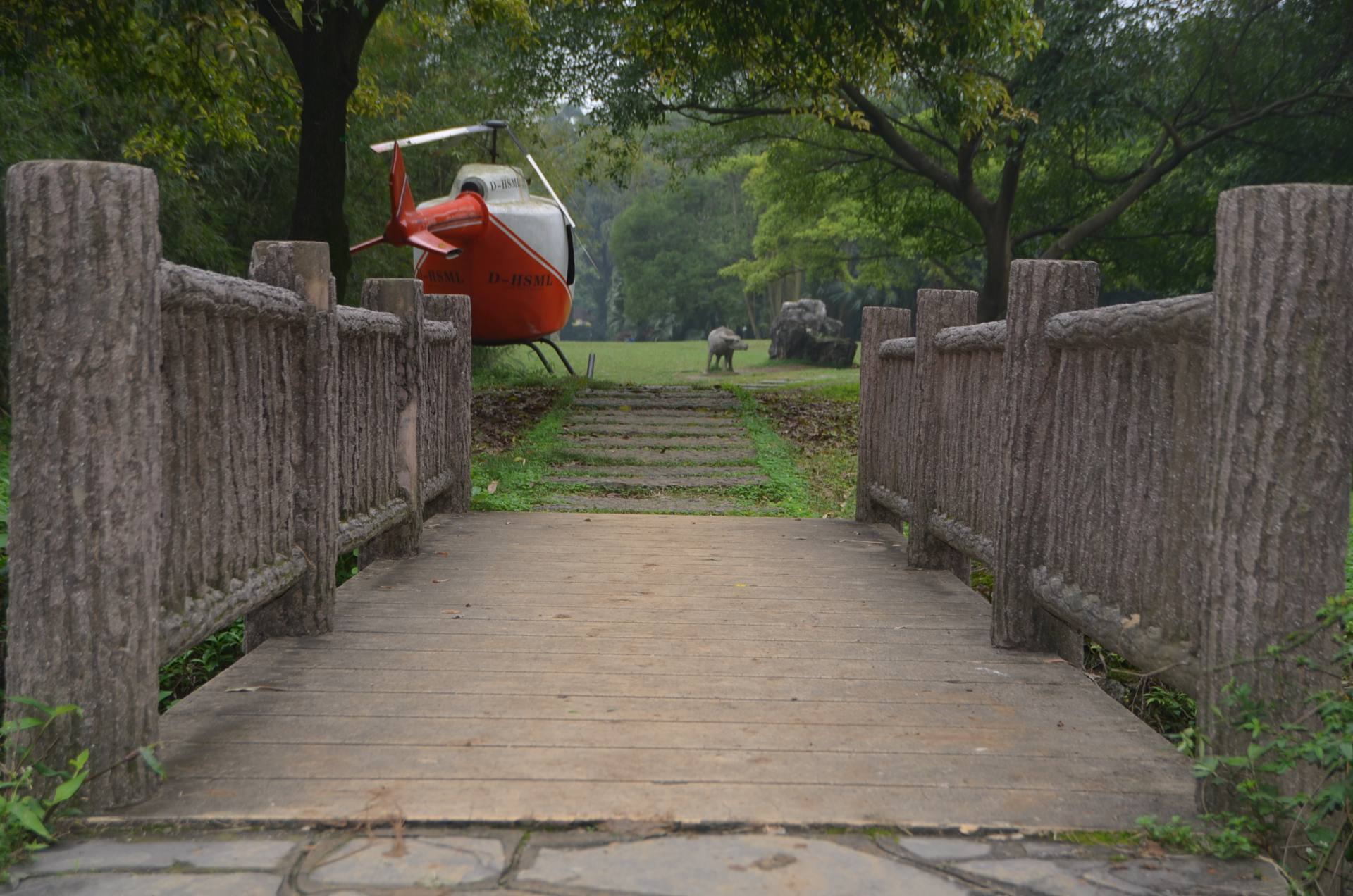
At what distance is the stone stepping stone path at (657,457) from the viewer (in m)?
8.74

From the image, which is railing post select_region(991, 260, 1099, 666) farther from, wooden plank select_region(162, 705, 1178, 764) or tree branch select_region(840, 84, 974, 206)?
tree branch select_region(840, 84, 974, 206)

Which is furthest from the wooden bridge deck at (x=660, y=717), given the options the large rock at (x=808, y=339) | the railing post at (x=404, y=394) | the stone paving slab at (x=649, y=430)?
the large rock at (x=808, y=339)

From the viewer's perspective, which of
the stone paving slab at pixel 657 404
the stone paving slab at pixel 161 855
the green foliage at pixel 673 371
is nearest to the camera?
the stone paving slab at pixel 161 855

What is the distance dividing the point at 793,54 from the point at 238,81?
240 inches

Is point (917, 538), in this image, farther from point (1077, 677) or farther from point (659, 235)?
point (659, 235)

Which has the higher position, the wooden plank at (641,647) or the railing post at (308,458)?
the railing post at (308,458)

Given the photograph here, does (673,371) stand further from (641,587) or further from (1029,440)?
(1029,440)

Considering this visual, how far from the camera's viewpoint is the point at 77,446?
8.56 ft

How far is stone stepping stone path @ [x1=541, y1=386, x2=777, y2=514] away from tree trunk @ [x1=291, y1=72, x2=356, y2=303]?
3241 mm

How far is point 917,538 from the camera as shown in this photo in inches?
226

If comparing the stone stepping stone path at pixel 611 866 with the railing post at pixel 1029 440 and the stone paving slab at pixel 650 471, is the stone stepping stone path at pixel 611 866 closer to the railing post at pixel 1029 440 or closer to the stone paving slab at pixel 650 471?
the railing post at pixel 1029 440

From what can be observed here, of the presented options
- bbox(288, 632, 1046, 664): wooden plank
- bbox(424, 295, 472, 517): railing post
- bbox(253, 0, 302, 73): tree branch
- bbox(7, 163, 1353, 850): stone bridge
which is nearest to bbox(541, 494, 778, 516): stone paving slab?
bbox(424, 295, 472, 517): railing post

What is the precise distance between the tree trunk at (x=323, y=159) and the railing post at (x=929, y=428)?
7.56 meters

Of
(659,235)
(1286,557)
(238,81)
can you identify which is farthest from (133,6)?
(659,235)
